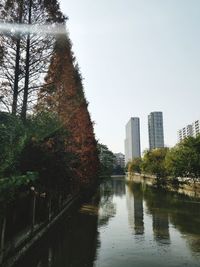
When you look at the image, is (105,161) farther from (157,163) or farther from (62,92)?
(62,92)

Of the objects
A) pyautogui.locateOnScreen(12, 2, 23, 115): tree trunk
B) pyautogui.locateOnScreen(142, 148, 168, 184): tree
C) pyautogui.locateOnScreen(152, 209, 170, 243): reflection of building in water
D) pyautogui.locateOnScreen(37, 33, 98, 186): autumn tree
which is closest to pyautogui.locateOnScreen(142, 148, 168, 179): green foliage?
pyautogui.locateOnScreen(142, 148, 168, 184): tree

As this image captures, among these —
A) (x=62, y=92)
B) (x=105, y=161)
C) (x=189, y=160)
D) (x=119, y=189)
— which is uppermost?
(x=105, y=161)

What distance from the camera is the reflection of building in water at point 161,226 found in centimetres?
1820

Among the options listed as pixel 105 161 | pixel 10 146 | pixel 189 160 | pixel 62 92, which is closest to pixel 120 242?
pixel 10 146

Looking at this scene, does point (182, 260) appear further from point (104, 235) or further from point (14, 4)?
point (14, 4)

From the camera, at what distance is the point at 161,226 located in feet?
72.1

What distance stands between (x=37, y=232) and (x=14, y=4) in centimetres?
1257

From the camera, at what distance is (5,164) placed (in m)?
8.59

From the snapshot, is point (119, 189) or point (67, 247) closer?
point (67, 247)

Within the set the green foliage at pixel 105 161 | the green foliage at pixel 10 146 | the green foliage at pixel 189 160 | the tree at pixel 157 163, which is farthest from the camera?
the green foliage at pixel 105 161

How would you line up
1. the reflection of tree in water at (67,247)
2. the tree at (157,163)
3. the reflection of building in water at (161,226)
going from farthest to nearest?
1. the tree at (157,163)
2. the reflection of building in water at (161,226)
3. the reflection of tree in water at (67,247)

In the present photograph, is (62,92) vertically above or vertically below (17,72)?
above

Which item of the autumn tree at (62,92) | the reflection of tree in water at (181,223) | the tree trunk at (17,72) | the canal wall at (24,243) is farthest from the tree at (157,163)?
the tree trunk at (17,72)

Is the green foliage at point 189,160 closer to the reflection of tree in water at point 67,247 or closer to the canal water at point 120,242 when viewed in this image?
the canal water at point 120,242
